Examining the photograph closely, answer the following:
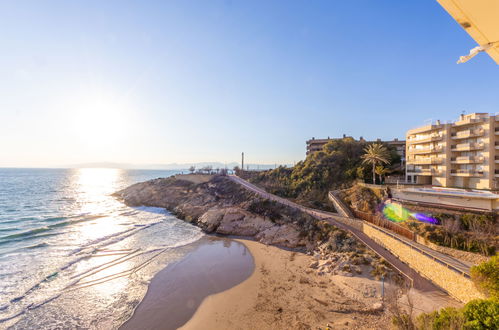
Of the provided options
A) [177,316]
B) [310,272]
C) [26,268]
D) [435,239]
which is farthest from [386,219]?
[26,268]

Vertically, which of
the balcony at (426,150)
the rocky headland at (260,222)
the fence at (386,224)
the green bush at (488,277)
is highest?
the balcony at (426,150)

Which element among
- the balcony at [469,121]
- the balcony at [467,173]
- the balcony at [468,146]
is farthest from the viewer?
the balcony at [469,121]

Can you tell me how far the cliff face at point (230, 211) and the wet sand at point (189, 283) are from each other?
4531 mm

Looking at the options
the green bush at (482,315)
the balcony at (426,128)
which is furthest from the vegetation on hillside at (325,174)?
the green bush at (482,315)

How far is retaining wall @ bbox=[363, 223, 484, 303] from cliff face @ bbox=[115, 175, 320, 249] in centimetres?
767

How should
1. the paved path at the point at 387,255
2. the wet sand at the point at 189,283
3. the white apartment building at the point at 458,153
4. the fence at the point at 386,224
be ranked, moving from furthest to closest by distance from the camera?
the white apartment building at the point at 458,153 → the fence at the point at 386,224 → the paved path at the point at 387,255 → the wet sand at the point at 189,283

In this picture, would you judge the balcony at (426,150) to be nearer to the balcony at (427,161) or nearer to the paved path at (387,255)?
the balcony at (427,161)

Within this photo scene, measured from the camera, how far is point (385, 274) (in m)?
16.5

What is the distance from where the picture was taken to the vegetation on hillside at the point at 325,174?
123 ft

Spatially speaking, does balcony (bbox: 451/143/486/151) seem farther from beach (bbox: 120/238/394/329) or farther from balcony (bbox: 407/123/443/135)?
beach (bbox: 120/238/394/329)

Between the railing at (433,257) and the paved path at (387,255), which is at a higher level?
the railing at (433,257)

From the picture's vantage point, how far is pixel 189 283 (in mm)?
18172

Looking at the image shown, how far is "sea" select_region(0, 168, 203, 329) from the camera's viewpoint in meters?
14.6

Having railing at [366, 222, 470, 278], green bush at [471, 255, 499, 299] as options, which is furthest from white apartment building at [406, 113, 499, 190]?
green bush at [471, 255, 499, 299]
